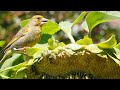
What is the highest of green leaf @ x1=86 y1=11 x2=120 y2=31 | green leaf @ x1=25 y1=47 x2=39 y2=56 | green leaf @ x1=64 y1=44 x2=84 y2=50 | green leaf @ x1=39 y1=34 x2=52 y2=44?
green leaf @ x1=86 y1=11 x2=120 y2=31

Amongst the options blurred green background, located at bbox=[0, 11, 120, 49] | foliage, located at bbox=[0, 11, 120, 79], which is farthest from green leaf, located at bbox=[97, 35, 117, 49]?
blurred green background, located at bbox=[0, 11, 120, 49]

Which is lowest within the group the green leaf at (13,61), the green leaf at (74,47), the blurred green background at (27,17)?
the green leaf at (74,47)

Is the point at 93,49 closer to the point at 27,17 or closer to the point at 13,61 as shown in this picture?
the point at 13,61

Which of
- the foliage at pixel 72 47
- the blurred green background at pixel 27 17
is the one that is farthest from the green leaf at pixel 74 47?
the blurred green background at pixel 27 17

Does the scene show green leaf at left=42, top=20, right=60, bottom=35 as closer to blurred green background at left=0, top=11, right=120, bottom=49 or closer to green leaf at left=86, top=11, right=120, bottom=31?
green leaf at left=86, top=11, right=120, bottom=31

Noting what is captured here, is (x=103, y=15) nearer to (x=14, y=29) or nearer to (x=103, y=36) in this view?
(x=103, y=36)

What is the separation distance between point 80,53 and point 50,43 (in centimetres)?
3

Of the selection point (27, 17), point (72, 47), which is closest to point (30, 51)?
point (72, 47)

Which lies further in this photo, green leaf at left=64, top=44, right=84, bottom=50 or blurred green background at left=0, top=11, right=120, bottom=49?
blurred green background at left=0, top=11, right=120, bottom=49

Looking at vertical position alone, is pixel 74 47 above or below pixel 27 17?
below

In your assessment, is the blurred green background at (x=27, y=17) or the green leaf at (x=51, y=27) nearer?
the green leaf at (x=51, y=27)

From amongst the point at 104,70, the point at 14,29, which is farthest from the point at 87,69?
the point at 14,29

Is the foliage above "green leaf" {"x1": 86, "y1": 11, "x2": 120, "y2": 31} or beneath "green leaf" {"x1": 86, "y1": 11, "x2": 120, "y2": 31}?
beneath

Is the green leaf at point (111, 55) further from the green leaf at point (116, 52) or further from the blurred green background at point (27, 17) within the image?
the blurred green background at point (27, 17)
